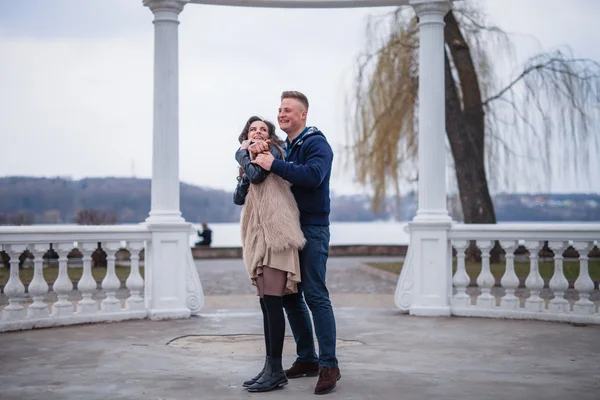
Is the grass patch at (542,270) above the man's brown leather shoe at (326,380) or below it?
below

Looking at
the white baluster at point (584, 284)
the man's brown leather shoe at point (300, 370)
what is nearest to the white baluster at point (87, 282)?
the man's brown leather shoe at point (300, 370)

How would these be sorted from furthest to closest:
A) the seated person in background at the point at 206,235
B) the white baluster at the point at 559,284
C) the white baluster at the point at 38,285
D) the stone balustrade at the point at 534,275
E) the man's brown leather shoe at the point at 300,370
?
the seated person in background at the point at 206,235
the white baluster at the point at 559,284
the stone balustrade at the point at 534,275
the white baluster at the point at 38,285
the man's brown leather shoe at the point at 300,370

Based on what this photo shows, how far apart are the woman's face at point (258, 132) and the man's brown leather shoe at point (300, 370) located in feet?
4.93

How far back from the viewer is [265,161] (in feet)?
16.5

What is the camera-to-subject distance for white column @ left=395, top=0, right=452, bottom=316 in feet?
28.9

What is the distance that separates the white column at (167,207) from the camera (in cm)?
862

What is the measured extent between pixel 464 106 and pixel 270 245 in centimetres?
1323

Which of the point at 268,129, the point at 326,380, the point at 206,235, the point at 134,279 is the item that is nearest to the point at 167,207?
the point at 134,279

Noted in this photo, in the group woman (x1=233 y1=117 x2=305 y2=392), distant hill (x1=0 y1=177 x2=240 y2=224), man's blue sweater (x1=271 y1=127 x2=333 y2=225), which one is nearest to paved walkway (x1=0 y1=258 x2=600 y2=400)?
woman (x1=233 y1=117 x2=305 y2=392)

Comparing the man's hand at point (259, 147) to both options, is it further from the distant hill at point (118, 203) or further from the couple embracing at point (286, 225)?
the distant hill at point (118, 203)

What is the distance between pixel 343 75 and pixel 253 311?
30.3 ft

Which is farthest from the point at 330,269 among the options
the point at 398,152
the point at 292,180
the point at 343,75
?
the point at 292,180

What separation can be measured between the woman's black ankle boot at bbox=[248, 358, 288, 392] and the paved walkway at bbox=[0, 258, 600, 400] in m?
0.06

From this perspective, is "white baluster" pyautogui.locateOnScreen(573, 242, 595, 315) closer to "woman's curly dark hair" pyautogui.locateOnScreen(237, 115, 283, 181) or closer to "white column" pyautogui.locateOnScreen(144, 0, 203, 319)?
"white column" pyautogui.locateOnScreen(144, 0, 203, 319)
